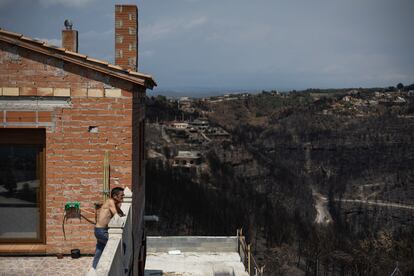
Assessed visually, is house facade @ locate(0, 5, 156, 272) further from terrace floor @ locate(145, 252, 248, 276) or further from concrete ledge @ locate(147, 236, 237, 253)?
concrete ledge @ locate(147, 236, 237, 253)

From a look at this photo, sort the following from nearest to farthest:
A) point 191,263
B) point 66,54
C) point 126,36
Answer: point 66,54 → point 126,36 → point 191,263

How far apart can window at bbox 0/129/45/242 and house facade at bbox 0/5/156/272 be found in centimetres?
2

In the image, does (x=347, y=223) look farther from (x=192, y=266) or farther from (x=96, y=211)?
(x=96, y=211)

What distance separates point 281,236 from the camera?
84.4m

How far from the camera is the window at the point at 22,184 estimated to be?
27.5 ft

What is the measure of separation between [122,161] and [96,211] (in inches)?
36.7

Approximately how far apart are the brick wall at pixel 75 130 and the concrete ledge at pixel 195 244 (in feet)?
42.5

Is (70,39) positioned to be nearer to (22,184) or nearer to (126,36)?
(126,36)

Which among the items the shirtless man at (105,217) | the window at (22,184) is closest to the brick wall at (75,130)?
the window at (22,184)

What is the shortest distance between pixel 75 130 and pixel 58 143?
1.15 ft

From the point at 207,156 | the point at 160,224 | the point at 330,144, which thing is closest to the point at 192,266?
the point at 160,224

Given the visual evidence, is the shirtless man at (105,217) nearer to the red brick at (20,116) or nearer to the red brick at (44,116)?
the red brick at (44,116)

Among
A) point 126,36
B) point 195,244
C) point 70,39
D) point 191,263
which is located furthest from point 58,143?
point 195,244

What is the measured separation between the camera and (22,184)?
852 centimetres
